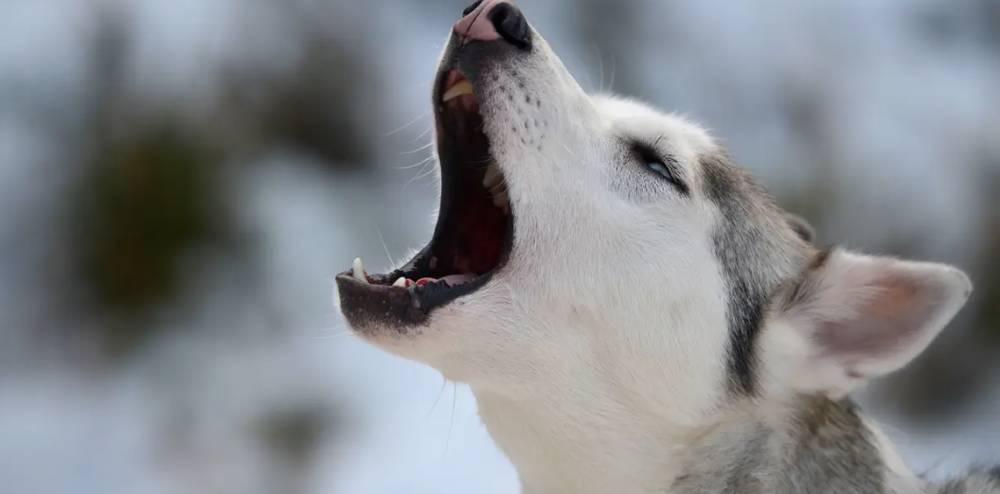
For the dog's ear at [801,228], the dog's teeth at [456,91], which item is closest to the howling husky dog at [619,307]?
the dog's teeth at [456,91]

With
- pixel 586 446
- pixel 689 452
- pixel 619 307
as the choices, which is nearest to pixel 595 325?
pixel 619 307

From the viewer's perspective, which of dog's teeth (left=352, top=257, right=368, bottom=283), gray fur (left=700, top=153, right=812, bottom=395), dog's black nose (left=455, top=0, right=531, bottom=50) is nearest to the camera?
dog's teeth (left=352, top=257, right=368, bottom=283)

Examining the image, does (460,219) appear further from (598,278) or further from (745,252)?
(745,252)

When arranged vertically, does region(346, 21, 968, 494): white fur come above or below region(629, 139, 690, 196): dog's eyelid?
below

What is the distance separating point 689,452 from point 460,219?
1.00 m

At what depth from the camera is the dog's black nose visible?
10.3 ft

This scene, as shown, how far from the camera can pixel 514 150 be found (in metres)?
3.06

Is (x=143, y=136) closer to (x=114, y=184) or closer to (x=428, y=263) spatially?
(x=114, y=184)

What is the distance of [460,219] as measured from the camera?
3.36 m

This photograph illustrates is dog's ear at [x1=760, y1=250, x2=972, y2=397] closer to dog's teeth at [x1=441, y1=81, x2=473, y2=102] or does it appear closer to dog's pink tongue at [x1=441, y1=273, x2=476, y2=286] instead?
dog's pink tongue at [x1=441, y1=273, x2=476, y2=286]

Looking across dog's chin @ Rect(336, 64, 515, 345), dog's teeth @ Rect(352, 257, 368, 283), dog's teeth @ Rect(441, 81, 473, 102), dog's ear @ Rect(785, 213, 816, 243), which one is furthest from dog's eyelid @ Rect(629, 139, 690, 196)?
dog's teeth @ Rect(352, 257, 368, 283)

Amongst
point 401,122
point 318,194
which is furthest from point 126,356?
point 401,122

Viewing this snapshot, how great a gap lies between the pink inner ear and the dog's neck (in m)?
0.27

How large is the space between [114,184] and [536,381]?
374 inches
